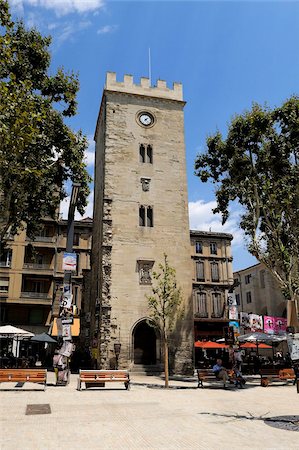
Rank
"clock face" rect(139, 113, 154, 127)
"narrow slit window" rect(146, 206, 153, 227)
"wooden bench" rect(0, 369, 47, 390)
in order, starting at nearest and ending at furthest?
"wooden bench" rect(0, 369, 47, 390), "narrow slit window" rect(146, 206, 153, 227), "clock face" rect(139, 113, 154, 127)

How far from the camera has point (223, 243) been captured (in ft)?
150

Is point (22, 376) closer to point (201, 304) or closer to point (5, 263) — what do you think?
point (5, 263)

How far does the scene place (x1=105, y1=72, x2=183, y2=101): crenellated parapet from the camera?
28.1 m

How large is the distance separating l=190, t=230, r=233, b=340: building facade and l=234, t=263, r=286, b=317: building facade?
2265 mm

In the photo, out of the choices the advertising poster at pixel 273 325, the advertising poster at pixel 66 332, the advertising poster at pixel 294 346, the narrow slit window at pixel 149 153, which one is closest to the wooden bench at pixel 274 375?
the advertising poster at pixel 294 346

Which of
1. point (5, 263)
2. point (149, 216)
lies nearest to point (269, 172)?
point (149, 216)

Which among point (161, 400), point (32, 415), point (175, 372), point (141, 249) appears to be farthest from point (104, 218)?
point (32, 415)

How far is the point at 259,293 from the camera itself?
46.3 metres

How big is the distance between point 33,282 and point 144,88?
22.9 metres

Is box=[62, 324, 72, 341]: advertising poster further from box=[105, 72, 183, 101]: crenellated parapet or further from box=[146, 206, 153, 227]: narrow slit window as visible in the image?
box=[105, 72, 183, 101]: crenellated parapet

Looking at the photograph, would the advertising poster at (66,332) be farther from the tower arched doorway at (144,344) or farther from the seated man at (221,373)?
the tower arched doorway at (144,344)

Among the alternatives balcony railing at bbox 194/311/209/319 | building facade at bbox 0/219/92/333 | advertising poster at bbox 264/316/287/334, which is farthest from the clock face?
balcony railing at bbox 194/311/209/319

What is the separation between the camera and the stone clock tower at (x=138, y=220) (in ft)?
76.1

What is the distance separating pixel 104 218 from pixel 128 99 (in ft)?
31.7
